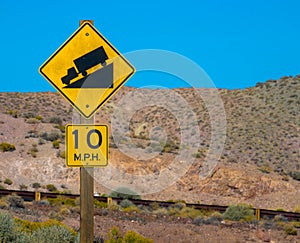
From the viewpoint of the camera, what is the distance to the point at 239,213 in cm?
2870

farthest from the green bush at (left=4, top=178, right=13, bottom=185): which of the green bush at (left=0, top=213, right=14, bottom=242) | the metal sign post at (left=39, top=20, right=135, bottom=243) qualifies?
the metal sign post at (left=39, top=20, right=135, bottom=243)

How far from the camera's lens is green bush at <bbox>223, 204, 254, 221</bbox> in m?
28.5

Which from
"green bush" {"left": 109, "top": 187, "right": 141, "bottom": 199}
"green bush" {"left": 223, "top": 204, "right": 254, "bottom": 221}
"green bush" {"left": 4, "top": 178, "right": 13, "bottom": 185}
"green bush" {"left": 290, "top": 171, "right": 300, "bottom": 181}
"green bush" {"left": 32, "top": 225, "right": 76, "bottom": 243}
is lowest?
"green bush" {"left": 32, "top": 225, "right": 76, "bottom": 243}

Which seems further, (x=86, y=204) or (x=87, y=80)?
(x=86, y=204)

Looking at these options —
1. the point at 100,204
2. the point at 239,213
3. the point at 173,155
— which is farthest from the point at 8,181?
the point at 239,213

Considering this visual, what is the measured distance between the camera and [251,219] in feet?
92.0

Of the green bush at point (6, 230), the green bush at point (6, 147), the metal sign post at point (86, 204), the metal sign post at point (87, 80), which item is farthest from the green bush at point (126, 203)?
the metal sign post at point (87, 80)

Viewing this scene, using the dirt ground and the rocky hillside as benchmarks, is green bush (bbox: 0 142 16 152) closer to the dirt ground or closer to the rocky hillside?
the rocky hillside

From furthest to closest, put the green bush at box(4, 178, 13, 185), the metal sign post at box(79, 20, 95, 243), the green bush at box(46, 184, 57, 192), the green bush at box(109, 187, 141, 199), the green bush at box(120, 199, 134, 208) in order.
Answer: the green bush at box(46, 184, 57, 192)
the green bush at box(4, 178, 13, 185)
the green bush at box(109, 187, 141, 199)
the green bush at box(120, 199, 134, 208)
the metal sign post at box(79, 20, 95, 243)

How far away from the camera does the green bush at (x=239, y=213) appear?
28469 millimetres

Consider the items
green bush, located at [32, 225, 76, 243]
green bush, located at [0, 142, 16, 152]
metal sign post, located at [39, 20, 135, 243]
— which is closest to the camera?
metal sign post, located at [39, 20, 135, 243]

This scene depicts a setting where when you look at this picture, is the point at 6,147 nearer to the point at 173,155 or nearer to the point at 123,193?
the point at 173,155

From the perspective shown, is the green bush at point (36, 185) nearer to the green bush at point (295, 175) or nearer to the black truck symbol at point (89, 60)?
the green bush at point (295, 175)

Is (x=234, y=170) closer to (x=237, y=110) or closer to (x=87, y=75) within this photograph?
(x=237, y=110)
